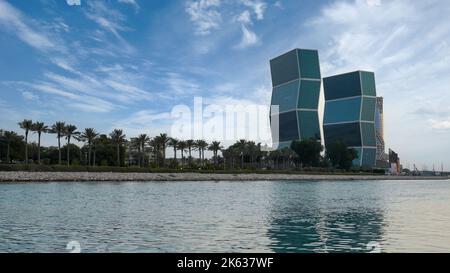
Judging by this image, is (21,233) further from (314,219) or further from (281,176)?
(281,176)

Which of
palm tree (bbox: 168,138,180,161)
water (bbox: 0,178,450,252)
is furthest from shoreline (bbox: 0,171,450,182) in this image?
water (bbox: 0,178,450,252)

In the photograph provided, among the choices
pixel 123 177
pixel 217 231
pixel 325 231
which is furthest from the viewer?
pixel 123 177

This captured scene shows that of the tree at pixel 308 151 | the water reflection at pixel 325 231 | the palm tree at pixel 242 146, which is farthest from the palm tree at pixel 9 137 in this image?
the tree at pixel 308 151

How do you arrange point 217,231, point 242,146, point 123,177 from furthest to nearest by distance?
1. point 242,146
2. point 123,177
3. point 217,231

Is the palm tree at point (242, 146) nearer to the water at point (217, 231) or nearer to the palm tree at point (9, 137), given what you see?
the palm tree at point (9, 137)

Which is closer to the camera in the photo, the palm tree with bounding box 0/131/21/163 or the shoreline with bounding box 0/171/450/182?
the shoreline with bounding box 0/171/450/182

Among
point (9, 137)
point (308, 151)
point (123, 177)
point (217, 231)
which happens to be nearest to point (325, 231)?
point (217, 231)

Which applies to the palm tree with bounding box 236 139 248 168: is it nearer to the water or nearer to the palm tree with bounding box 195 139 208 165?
the palm tree with bounding box 195 139 208 165

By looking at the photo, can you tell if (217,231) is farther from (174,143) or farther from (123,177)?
(174,143)

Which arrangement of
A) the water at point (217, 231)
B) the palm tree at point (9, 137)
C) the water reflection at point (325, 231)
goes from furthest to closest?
the palm tree at point (9, 137), the water reflection at point (325, 231), the water at point (217, 231)

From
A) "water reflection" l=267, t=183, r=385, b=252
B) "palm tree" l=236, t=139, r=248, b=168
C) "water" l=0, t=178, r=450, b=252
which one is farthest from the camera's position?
"palm tree" l=236, t=139, r=248, b=168

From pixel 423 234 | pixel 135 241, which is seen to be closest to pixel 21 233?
pixel 135 241

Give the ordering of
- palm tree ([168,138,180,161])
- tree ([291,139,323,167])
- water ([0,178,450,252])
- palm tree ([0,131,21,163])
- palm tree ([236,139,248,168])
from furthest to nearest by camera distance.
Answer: tree ([291,139,323,167]), palm tree ([236,139,248,168]), palm tree ([168,138,180,161]), palm tree ([0,131,21,163]), water ([0,178,450,252])

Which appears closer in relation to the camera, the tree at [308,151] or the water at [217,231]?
the water at [217,231]
